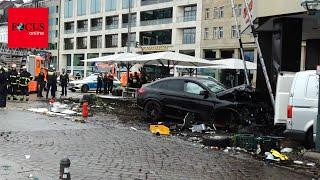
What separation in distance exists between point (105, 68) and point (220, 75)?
45.2 ft

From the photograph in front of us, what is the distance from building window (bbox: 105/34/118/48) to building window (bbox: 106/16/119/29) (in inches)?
58.9

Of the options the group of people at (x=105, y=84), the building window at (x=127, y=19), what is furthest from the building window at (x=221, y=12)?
the group of people at (x=105, y=84)

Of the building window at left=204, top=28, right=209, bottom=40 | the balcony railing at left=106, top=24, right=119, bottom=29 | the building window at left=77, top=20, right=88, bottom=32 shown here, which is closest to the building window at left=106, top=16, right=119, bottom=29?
the balcony railing at left=106, top=24, right=119, bottom=29

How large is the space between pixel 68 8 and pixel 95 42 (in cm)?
1230

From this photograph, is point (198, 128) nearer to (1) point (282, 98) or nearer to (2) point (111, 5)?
(1) point (282, 98)

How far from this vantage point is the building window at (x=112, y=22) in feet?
280

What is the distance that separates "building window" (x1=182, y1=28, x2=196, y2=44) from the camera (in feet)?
230

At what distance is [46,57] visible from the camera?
41.0 m

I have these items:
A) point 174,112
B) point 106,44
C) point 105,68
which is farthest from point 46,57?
point 106,44

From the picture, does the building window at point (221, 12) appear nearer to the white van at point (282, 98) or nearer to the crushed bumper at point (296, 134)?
the white van at point (282, 98)

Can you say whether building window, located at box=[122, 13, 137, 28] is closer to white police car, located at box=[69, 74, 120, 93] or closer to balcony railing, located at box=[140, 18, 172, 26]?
balcony railing, located at box=[140, 18, 172, 26]

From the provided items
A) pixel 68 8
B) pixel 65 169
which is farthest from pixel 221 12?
pixel 65 169

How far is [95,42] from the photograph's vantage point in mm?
91500

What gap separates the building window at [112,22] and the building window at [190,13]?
53.9 feet
